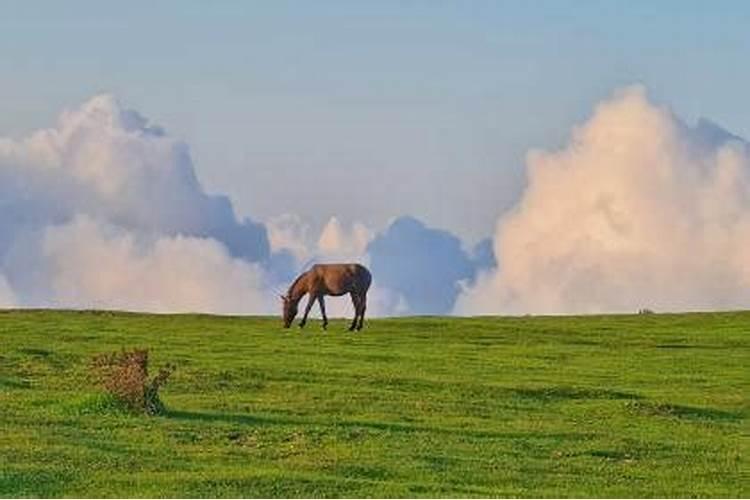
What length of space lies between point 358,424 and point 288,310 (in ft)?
111

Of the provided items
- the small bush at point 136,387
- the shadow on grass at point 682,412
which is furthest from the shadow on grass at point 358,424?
the shadow on grass at point 682,412

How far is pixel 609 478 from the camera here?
23.8 metres

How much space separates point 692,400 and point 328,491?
703 inches

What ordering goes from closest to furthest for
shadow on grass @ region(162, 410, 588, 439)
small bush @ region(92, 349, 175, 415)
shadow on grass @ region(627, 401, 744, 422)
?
shadow on grass @ region(162, 410, 588, 439) < small bush @ region(92, 349, 175, 415) < shadow on grass @ region(627, 401, 744, 422)

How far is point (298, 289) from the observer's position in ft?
212

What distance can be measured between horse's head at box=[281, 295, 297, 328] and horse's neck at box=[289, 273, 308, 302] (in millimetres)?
309

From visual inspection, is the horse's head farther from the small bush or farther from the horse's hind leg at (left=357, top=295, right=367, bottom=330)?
the small bush

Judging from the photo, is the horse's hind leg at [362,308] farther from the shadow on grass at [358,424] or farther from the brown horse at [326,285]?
the shadow on grass at [358,424]

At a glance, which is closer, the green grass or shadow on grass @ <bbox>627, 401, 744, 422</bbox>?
the green grass

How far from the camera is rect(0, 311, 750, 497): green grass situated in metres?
22.5

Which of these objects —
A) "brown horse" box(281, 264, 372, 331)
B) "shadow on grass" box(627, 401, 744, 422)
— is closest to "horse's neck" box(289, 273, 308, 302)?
"brown horse" box(281, 264, 372, 331)

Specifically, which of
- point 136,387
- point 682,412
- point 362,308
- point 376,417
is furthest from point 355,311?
point 136,387

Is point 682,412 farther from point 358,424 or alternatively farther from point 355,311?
point 355,311

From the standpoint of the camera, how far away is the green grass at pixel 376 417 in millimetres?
22547
